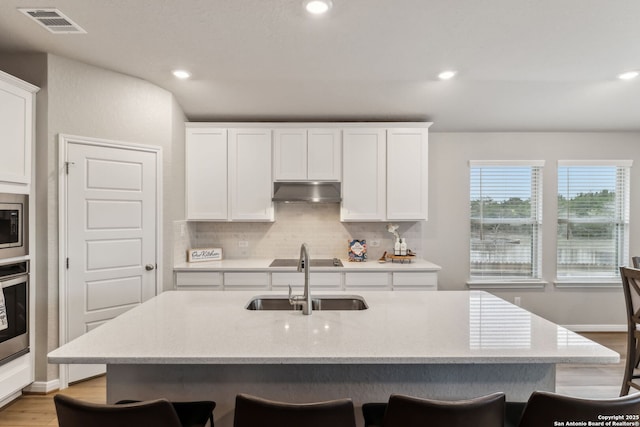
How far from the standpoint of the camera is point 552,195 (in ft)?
14.2

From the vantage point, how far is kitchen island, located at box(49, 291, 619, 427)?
53.1 inches

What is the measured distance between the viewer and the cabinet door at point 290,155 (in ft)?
12.8

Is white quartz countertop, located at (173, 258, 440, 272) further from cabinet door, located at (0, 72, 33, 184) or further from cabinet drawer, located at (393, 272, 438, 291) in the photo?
cabinet door, located at (0, 72, 33, 184)

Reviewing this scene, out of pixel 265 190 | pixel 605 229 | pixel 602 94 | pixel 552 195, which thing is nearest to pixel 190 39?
pixel 265 190

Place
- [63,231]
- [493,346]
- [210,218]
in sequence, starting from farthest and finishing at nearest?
1. [210,218]
2. [63,231]
3. [493,346]

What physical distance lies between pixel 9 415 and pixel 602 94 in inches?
228

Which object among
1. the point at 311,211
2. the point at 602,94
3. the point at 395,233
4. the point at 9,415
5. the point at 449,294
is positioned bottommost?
the point at 9,415

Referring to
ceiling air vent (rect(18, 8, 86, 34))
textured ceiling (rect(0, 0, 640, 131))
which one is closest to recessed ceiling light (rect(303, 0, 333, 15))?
textured ceiling (rect(0, 0, 640, 131))

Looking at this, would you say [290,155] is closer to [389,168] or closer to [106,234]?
[389,168]

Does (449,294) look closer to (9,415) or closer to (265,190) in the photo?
(265,190)

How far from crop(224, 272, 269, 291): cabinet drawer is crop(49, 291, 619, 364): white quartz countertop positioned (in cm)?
153

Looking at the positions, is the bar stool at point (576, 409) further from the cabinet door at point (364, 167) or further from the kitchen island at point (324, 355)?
the cabinet door at point (364, 167)

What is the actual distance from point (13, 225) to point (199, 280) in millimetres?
1565

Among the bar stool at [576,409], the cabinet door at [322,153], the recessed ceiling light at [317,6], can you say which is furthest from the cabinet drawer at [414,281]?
the recessed ceiling light at [317,6]
